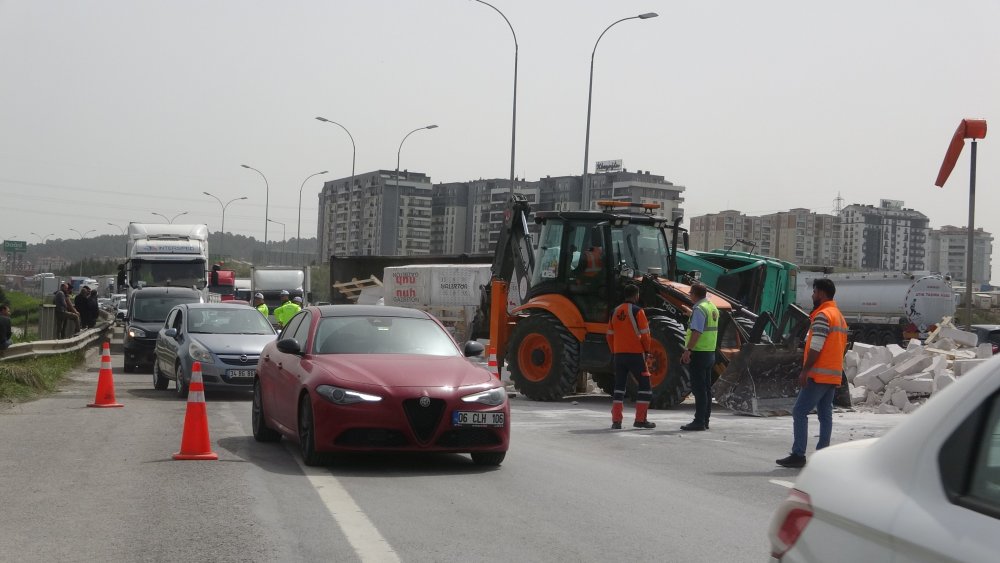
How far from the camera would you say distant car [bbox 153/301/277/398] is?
17.0 metres

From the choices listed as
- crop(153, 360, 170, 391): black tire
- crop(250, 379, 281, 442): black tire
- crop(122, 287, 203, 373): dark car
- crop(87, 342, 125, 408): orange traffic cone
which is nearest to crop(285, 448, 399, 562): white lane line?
crop(250, 379, 281, 442): black tire

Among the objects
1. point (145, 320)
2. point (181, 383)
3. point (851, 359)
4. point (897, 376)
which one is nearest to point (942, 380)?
point (897, 376)

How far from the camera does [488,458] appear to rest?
9.83 m

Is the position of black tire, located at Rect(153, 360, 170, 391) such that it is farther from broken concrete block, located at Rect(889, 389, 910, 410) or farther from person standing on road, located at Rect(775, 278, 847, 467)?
person standing on road, located at Rect(775, 278, 847, 467)

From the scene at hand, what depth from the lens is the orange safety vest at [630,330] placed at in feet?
45.1

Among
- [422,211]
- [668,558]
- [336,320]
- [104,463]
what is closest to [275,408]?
[336,320]

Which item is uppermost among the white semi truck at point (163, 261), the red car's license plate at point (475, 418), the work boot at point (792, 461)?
the white semi truck at point (163, 261)

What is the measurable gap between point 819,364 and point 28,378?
12.6m

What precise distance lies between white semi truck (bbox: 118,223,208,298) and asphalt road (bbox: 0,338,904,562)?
19.3 m

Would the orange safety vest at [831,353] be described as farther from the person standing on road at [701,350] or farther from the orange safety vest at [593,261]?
the orange safety vest at [593,261]

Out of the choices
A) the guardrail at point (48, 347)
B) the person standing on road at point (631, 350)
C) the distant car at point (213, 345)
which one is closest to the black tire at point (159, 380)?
the distant car at point (213, 345)

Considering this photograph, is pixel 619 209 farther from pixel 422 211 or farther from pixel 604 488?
pixel 422 211

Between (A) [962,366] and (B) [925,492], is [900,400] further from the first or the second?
(B) [925,492]

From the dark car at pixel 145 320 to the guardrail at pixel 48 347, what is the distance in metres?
1.14
